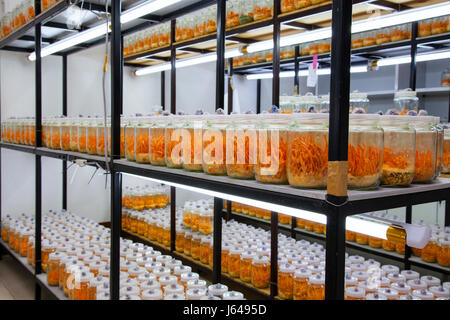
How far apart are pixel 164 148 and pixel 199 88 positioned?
4.38m

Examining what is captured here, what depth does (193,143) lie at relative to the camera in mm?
1289

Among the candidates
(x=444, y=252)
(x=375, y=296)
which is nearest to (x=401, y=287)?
(x=375, y=296)

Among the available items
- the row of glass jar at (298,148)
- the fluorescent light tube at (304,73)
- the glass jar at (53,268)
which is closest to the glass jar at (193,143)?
the row of glass jar at (298,148)

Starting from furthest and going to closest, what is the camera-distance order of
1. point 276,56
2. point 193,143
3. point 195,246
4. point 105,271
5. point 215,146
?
Result: point 195,246 < point 276,56 < point 105,271 < point 193,143 < point 215,146

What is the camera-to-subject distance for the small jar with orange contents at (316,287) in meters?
2.07

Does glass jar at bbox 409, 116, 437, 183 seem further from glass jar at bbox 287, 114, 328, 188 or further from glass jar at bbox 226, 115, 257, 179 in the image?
glass jar at bbox 226, 115, 257, 179

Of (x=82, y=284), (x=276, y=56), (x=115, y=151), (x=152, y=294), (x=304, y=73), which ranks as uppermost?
(x=304, y=73)

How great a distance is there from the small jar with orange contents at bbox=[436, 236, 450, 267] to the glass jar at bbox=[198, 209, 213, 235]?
1.67 m

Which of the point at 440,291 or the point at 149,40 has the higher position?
the point at 149,40

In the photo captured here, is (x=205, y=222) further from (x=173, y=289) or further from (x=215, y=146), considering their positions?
(x=215, y=146)

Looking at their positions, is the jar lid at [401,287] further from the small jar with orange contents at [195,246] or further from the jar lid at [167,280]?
the small jar with orange contents at [195,246]

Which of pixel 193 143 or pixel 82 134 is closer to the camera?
pixel 193 143

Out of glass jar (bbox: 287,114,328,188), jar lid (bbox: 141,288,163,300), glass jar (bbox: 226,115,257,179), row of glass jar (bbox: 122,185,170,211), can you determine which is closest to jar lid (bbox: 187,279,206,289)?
jar lid (bbox: 141,288,163,300)

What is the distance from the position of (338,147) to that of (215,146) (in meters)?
0.46
